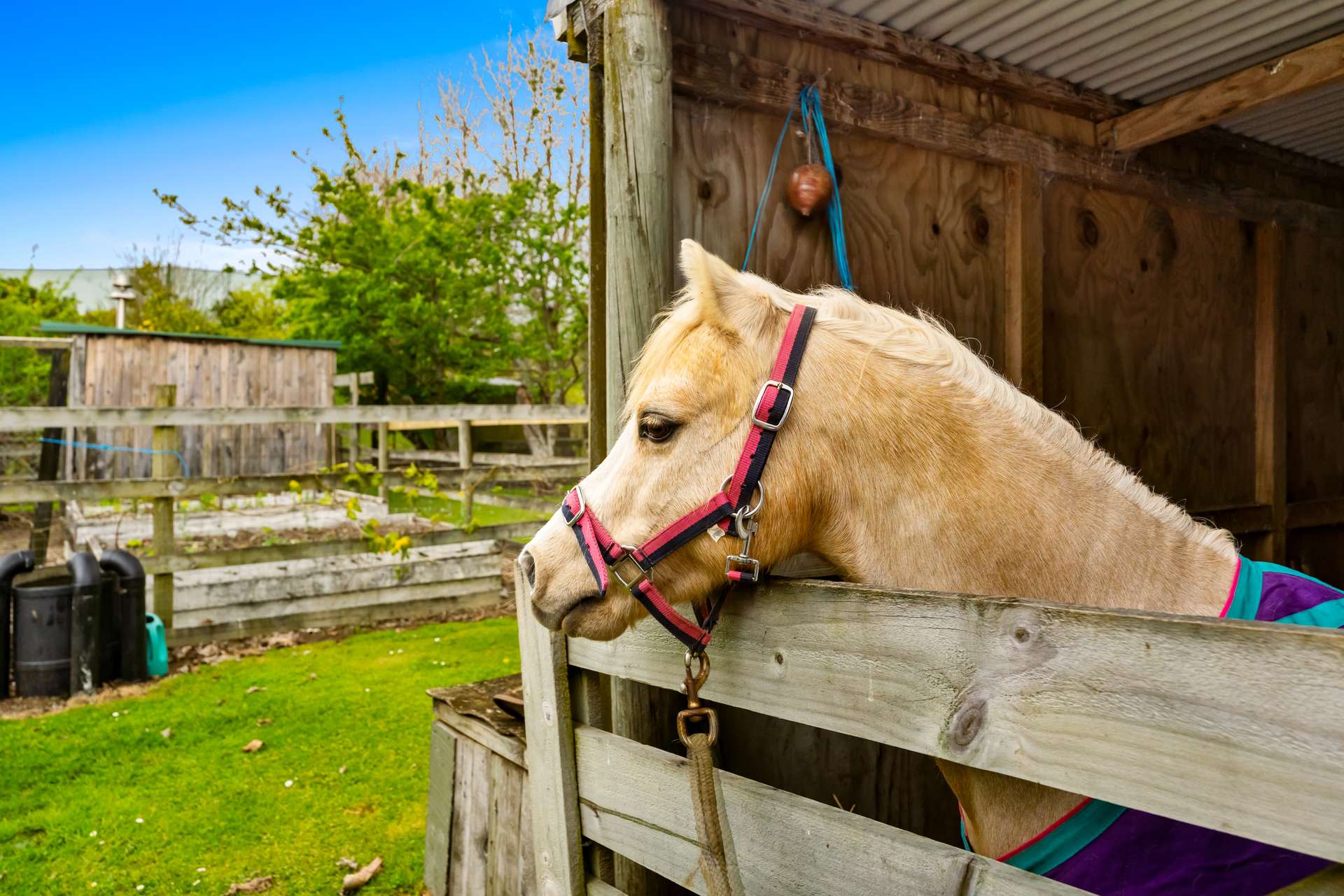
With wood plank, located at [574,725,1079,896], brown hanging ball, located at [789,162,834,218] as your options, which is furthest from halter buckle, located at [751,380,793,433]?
brown hanging ball, located at [789,162,834,218]

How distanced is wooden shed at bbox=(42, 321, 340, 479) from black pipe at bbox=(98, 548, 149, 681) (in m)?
6.17

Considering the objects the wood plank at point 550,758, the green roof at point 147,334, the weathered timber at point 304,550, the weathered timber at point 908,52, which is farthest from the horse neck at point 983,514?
the green roof at point 147,334

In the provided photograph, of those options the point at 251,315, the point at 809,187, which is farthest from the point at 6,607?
the point at 251,315

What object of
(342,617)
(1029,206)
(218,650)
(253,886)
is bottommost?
(253,886)

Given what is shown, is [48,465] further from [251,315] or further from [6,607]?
[251,315]

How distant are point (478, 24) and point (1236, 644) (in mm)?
15759

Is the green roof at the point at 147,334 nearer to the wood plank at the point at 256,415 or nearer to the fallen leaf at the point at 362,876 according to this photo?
the wood plank at the point at 256,415

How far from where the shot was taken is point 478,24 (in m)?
14.1

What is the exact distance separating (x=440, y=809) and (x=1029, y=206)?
3.12m

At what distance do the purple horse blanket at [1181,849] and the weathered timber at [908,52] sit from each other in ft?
6.52

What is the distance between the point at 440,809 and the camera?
287cm

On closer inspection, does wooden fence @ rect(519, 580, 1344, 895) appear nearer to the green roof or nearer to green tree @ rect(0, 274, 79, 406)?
the green roof

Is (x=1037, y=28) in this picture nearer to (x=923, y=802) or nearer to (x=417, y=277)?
(x=923, y=802)

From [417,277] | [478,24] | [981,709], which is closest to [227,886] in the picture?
[981,709]
